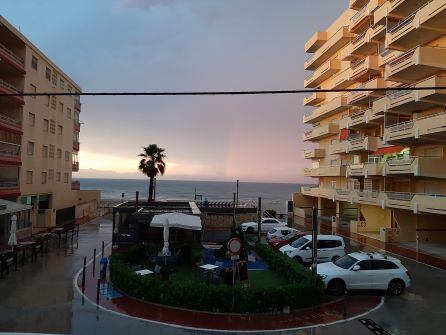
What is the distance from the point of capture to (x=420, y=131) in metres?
28.8

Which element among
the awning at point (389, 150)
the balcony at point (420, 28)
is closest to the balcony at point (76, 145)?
the awning at point (389, 150)

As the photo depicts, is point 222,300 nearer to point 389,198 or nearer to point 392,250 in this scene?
point 392,250

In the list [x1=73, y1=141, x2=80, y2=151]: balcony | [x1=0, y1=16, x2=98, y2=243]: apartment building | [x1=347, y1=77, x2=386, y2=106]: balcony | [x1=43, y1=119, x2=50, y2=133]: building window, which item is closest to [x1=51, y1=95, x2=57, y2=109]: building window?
[x1=0, y1=16, x2=98, y2=243]: apartment building

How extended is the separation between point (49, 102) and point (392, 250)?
1356 inches

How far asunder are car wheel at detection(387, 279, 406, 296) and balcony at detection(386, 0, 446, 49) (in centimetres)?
1899

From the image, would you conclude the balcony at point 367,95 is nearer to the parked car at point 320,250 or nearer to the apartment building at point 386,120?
the apartment building at point 386,120

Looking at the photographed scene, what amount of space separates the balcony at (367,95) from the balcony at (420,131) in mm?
6028

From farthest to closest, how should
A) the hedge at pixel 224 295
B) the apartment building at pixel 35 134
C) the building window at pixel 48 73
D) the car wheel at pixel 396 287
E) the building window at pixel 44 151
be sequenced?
the building window at pixel 44 151 → the building window at pixel 48 73 → the apartment building at pixel 35 134 → the car wheel at pixel 396 287 → the hedge at pixel 224 295

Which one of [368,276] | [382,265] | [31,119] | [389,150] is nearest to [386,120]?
[389,150]

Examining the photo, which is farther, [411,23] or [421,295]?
[411,23]

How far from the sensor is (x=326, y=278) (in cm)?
1681

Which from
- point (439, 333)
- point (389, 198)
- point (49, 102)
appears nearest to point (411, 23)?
point (389, 198)

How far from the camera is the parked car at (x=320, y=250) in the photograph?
23.8 m

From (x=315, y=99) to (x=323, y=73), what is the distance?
5648mm
